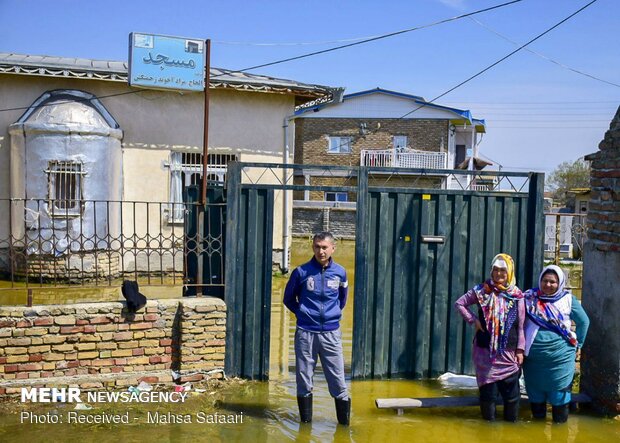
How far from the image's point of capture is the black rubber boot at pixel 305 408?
17.7 ft

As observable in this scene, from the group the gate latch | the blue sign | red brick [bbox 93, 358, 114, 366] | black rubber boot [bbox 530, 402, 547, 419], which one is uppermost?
the blue sign

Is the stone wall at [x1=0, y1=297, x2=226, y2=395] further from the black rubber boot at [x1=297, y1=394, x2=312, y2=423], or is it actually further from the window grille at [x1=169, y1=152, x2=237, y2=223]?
the window grille at [x1=169, y1=152, x2=237, y2=223]

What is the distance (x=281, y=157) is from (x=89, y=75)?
4.46 metres

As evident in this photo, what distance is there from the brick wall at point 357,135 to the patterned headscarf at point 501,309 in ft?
93.9

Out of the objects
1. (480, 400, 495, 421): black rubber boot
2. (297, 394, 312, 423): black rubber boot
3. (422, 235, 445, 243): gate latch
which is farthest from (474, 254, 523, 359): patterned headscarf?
(297, 394, 312, 423): black rubber boot

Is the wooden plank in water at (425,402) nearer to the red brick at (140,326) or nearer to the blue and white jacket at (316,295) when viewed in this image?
the blue and white jacket at (316,295)

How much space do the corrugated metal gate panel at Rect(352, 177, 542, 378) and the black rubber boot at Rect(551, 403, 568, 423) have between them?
130cm

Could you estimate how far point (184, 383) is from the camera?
612cm

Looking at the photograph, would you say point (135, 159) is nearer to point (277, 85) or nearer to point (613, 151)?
point (277, 85)

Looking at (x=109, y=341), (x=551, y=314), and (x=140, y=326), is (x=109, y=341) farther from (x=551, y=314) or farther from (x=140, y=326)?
(x=551, y=314)

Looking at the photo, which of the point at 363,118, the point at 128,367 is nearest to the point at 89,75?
the point at 128,367

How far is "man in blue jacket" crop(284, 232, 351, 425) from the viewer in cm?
530

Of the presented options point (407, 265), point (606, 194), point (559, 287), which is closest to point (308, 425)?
point (407, 265)

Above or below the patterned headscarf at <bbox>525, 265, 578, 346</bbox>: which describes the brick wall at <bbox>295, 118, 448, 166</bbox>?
above
